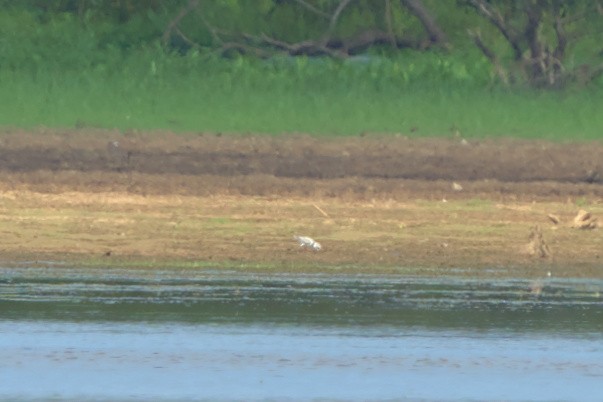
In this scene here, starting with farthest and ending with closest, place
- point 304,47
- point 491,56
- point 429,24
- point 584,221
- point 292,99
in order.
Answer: point 429,24 → point 304,47 → point 491,56 → point 292,99 → point 584,221

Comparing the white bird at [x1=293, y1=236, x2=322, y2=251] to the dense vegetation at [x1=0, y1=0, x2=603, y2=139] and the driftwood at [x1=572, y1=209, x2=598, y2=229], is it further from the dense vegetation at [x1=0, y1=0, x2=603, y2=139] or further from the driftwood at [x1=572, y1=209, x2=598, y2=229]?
the dense vegetation at [x1=0, y1=0, x2=603, y2=139]

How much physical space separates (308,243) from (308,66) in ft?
26.1

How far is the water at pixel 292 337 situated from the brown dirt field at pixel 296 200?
0.84m

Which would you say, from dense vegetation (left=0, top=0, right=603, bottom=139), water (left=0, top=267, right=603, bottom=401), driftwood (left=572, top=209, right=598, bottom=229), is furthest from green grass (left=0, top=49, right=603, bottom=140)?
water (left=0, top=267, right=603, bottom=401)

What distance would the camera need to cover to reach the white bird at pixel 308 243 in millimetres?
12266

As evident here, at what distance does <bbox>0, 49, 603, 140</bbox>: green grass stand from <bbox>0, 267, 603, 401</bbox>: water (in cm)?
628

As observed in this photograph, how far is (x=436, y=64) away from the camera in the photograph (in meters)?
20.2

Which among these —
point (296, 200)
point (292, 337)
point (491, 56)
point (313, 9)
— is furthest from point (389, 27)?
point (292, 337)

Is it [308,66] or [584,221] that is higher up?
[308,66]

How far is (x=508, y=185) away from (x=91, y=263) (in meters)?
4.81

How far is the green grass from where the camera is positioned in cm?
1747

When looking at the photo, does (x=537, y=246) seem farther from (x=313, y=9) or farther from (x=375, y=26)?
(x=375, y=26)

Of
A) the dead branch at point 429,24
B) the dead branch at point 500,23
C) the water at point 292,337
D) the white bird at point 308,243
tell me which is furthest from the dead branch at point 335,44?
the water at point 292,337

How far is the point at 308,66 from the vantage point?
65.8ft
